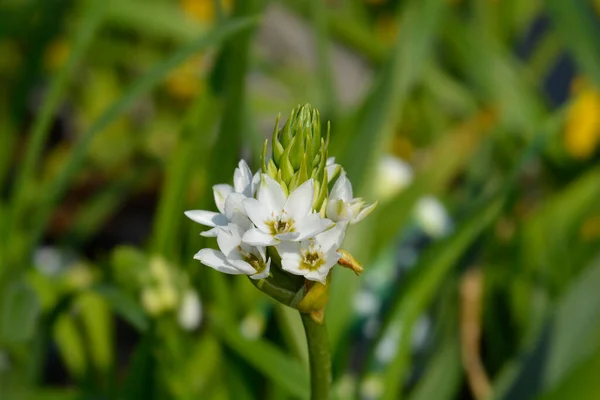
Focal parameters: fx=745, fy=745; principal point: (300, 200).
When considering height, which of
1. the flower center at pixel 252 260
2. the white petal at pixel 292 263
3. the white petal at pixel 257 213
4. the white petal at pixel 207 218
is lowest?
the flower center at pixel 252 260

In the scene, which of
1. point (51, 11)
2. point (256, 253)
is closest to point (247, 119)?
point (51, 11)

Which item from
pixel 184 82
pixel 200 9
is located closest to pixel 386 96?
pixel 184 82

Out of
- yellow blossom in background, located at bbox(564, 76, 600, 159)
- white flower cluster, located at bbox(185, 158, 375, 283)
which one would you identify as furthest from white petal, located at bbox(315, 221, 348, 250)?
yellow blossom in background, located at bbox(564, 76, 600, 159)

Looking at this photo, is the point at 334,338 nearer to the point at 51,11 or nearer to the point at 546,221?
the point at 546,221

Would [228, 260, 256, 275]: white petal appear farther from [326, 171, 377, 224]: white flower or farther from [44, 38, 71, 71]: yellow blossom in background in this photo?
[44, 38, 71, 71]: yellow blossom in background

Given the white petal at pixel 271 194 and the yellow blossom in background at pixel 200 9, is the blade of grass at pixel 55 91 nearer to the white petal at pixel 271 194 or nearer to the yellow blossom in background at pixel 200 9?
the white petal at pixel 271 194

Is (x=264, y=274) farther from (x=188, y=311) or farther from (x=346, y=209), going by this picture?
(x=188, y=311)

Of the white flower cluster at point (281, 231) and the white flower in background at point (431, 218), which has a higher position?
the white flower cluster at point (281, 231)

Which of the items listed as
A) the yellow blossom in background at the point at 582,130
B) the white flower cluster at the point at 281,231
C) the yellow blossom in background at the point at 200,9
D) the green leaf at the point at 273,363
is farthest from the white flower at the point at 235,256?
the yellow blossom in background at the point at 200,9
